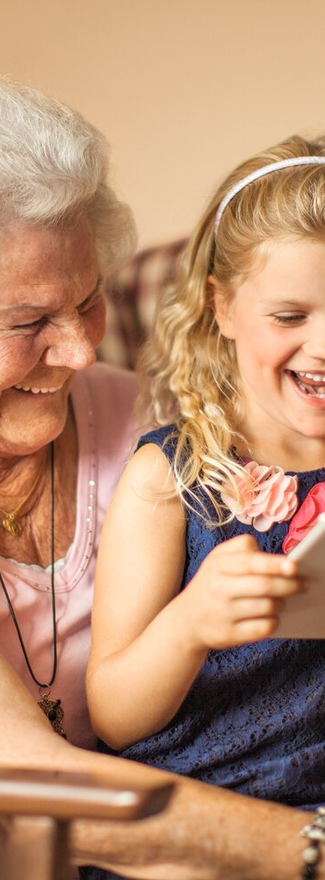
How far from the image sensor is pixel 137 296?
2.19 metres

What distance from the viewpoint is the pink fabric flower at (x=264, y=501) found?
1542mm

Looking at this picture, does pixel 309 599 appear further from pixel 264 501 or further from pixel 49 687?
pixel 49 687

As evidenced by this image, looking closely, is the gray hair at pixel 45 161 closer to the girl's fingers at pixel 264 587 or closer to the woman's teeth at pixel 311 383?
the woman's teeth at pixel 311 383

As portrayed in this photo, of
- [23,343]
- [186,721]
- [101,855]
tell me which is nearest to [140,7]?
[23,343]

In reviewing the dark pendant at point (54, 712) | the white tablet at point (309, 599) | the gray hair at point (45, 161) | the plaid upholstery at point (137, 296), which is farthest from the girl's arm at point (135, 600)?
the plaid upholstery at point (137, 296)

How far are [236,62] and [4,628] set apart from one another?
1670 mm

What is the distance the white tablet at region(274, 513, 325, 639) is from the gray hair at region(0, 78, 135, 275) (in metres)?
→ 0.66

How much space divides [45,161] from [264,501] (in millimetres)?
608

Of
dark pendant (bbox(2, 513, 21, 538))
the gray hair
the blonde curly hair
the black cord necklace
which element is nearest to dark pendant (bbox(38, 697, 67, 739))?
the black cord necklace

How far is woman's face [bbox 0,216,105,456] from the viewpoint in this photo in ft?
4.93

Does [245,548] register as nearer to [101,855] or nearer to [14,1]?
[101,855]

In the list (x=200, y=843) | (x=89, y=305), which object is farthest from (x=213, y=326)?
(x=200, y=843)

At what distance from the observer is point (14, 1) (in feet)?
8.92

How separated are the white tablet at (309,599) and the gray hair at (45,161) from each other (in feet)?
2.15
